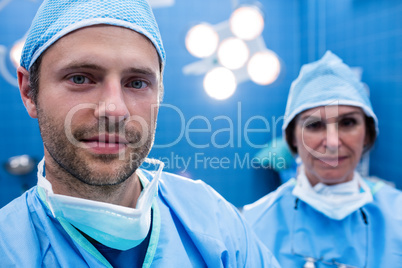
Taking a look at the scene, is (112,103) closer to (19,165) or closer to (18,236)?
(18,236)

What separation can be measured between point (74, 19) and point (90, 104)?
0.69 feet

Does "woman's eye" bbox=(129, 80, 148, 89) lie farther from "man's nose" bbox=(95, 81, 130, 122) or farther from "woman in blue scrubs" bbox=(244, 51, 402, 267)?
"woman in blue scrubs" bbox=(244, 51, 402, 267)

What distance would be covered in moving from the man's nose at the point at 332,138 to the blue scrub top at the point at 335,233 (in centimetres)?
28

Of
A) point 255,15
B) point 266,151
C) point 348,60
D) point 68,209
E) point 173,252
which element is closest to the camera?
point 68,209

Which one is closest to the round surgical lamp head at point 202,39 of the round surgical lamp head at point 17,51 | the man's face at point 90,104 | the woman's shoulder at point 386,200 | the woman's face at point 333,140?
the round surgical lamp head at point 17,51

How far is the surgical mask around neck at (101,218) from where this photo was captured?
69cm

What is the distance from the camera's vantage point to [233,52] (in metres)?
2.71

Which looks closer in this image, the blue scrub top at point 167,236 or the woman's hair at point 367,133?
the blue scrub top at point 167,236

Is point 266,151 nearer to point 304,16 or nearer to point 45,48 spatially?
point 304,16

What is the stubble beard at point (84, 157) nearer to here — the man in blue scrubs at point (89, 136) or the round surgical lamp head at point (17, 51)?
the man in blue scrubs at point (89, 136)

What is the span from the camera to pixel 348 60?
9.59 ft

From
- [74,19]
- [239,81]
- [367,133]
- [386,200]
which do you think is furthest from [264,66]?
[74,19]

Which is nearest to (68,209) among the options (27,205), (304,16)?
(27,205)

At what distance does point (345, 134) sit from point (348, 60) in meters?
1.97
